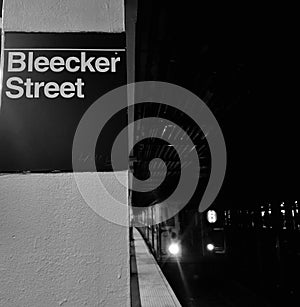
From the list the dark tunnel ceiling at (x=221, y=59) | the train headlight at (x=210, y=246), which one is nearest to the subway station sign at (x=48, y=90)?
the dark tunnel ceiling at (x=221, y=59)

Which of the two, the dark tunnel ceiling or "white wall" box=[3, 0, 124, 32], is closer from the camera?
"white wall" box=[3, 0, 124, 32]

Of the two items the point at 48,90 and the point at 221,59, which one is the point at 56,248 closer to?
the point at 48,90

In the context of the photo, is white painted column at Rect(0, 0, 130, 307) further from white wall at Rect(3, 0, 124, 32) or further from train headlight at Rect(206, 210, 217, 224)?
train headlight at Rect(206, 210, 217, 224)

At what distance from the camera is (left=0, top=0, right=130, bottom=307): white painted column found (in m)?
1.07

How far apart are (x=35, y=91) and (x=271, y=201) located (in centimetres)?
1053

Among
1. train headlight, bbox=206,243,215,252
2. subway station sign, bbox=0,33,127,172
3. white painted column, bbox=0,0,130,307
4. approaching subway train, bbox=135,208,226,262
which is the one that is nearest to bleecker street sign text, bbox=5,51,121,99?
subway station sign, bbox=0,33,127,172

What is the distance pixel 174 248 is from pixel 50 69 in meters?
12.5

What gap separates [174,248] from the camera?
42.9 feet

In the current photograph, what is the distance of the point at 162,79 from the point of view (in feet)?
14.8

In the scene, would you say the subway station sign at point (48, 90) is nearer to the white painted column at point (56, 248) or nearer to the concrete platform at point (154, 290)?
the white painted column at point (56, 248)

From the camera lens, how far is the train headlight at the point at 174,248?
42.8 feet

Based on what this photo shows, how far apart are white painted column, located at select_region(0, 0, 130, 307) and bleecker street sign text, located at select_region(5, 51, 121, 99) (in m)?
0.27

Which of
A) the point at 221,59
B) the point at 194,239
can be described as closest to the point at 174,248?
the point at 194,239

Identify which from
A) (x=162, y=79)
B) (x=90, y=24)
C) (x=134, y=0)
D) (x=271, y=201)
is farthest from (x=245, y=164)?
(x=90, y=24)
